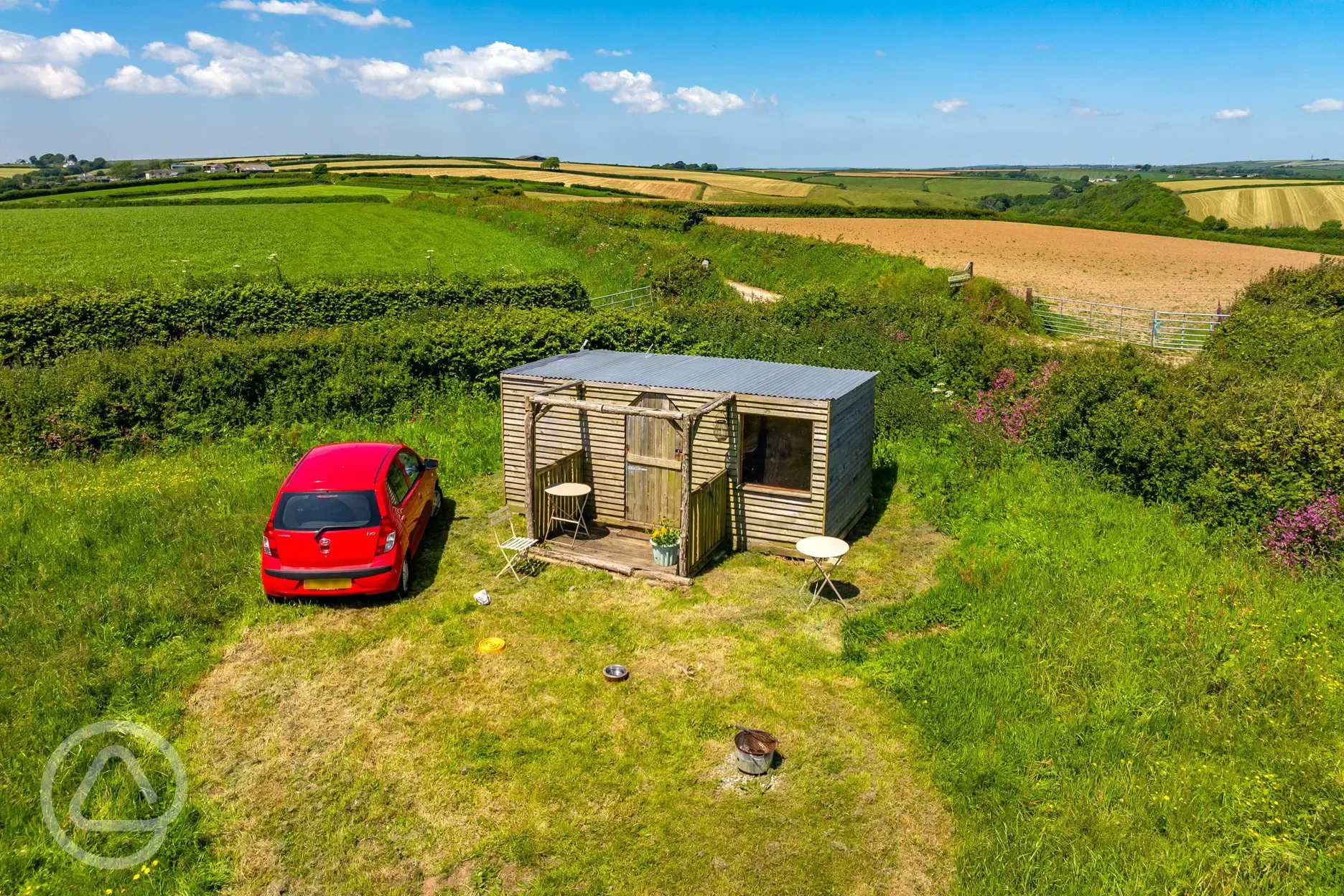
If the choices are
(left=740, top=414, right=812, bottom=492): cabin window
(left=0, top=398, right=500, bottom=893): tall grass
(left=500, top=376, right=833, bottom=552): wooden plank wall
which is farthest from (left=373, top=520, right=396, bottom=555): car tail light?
(left=740, top=414, right=812, bottom=492): cabin window

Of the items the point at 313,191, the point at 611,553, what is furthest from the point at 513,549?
the point at 313,191

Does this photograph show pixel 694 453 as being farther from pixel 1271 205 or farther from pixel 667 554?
pixel 1271 205

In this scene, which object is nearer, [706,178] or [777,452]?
[777,452]

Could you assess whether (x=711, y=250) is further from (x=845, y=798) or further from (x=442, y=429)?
(x=845, y=798)

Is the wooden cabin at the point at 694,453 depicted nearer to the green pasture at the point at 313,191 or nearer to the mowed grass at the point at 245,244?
the mowed grass at the point at 245,244

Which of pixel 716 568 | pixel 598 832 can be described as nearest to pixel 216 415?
pixel 716 568

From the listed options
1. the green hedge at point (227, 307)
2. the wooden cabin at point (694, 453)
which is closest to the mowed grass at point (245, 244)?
the green hedge at point (227, 307)

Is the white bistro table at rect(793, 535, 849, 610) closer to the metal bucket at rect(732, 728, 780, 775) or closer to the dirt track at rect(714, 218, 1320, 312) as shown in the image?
the metal bucket at rect(732, 728, 780, 775)
